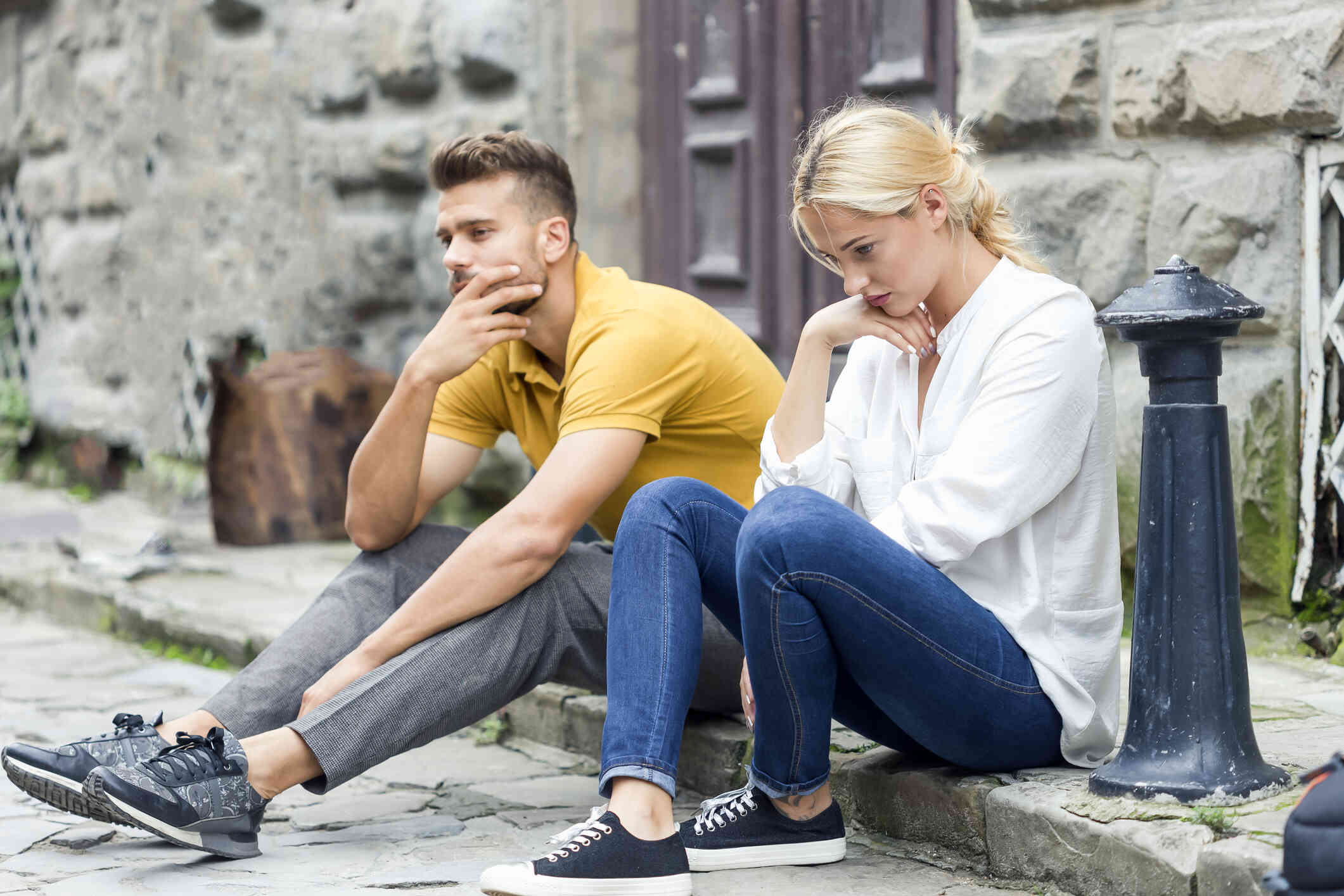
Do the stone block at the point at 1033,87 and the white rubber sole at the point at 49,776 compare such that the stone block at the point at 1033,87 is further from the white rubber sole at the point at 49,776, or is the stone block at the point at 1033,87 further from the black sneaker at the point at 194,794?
the white rubber sole at the point at 49,776

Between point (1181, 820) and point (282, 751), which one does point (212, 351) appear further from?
point (1181, 820)

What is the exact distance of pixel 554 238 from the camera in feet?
9.26

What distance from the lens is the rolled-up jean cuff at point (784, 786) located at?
2.29 metres

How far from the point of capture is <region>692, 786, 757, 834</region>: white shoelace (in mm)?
2338

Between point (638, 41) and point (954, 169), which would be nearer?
point (954, 169)

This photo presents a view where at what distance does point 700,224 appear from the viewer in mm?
4602

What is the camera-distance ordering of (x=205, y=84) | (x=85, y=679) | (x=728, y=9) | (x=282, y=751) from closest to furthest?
(x=282, y=751), (x=85, y=679), (x=728, y=9), (x=205, y=84)

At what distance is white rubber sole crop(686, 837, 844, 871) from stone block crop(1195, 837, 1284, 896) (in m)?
0.60

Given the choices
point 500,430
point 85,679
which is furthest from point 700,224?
point 85,679

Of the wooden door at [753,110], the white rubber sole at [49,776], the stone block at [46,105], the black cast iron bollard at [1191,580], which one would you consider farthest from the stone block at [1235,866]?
the stone block at [46,105]

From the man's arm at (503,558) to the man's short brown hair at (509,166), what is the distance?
0.52 m

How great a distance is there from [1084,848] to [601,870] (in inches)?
25.8

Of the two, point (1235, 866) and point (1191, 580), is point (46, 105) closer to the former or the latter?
point (1191, 580)

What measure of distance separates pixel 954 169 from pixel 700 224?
2.35 metres
